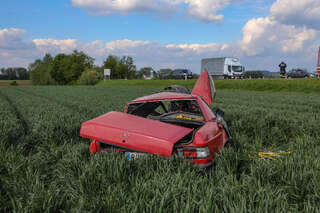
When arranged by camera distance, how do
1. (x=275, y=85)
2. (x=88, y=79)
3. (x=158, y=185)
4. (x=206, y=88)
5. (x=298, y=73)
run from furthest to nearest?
1. (x=88, y=79)
2. (x=298, y=73)
3. (x=275, y=85)
4. (x=206, y=88)
5. (x=158, y=185)

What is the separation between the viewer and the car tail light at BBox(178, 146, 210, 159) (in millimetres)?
3082

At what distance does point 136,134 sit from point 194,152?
30.4 inches

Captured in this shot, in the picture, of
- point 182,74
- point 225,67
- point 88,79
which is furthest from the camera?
point 88,79

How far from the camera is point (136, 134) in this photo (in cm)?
293

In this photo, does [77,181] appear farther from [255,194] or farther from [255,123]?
[255,123]

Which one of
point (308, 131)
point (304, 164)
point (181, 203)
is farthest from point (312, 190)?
point (308, 131)

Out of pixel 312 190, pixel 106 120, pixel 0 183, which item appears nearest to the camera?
pixel 312 190

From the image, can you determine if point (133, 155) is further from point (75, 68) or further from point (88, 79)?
point (75, 68)

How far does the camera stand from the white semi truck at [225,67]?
138ft

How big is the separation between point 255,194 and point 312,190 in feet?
2.71

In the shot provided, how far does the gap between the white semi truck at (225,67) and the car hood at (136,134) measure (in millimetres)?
40743

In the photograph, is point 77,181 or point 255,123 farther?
point 255,123

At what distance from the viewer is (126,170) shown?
2.81 metres

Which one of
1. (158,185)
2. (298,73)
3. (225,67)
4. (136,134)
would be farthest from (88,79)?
(158,185)
